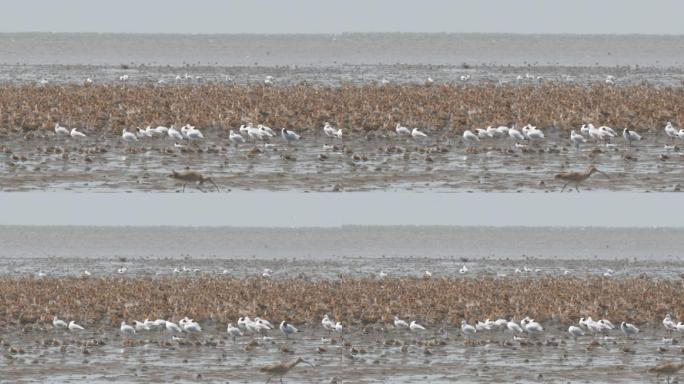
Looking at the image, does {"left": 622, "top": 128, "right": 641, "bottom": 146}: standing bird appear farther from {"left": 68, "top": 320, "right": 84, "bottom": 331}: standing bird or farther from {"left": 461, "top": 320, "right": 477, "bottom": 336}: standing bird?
{"left": 68, "top": 320, "right": 84, "bottom": 331}: standing bird

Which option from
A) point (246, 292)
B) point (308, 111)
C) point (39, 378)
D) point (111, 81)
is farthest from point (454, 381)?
point (111, 81)

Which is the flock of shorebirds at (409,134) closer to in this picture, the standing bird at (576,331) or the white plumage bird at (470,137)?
the white plumage bird at (470,137)

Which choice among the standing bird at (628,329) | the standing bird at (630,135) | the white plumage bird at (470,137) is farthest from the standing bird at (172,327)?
the standing bird at (630,135)

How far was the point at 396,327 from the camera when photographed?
2788 cm

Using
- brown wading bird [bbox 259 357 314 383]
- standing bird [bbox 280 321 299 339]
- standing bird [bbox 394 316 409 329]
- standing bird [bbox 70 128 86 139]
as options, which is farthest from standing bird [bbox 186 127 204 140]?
brown wading bird [bbox 259 357 314 383]

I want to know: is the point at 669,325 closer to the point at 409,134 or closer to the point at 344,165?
the point at 344,165

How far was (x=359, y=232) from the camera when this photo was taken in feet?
161

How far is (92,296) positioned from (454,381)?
31.5ft

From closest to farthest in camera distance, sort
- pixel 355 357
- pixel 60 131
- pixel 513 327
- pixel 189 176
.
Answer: pixel 355 357
pixel 513 327
pixel 189 176
pixel 60 131

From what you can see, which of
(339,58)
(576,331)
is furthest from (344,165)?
(339,58)

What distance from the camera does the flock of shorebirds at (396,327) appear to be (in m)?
27.2

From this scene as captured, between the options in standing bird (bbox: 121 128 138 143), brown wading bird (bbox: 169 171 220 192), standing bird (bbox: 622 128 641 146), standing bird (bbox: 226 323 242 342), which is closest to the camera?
standing bird (bbox: 226 323 242 342)

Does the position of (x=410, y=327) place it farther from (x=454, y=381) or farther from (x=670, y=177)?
(x=670, y=177)

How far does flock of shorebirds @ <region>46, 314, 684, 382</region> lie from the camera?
27172mm
